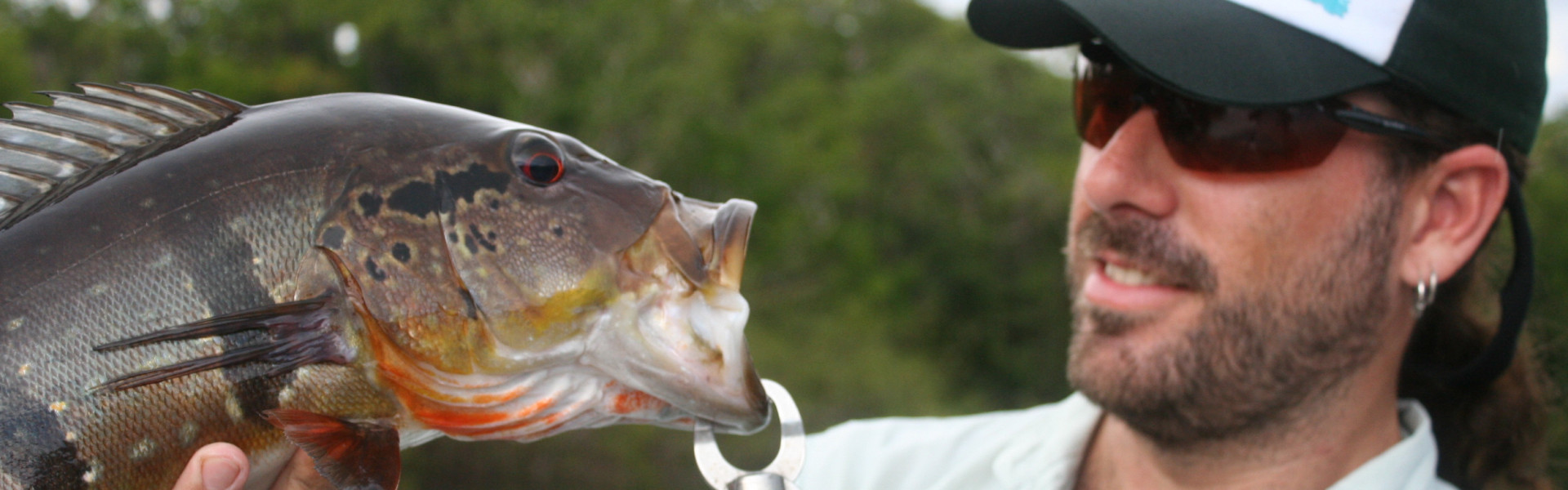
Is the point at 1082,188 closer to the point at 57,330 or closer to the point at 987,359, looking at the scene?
the point at 57,330

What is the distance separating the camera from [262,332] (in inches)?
48.5

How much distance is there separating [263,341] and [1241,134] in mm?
1840

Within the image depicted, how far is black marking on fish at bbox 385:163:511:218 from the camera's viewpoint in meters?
1.31

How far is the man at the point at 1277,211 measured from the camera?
213 centimetres

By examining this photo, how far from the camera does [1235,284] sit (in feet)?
7.26

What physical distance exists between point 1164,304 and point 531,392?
149cm

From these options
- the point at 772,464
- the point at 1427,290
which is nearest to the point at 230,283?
the point at 772,464

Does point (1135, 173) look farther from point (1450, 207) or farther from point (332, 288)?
point (332, 288)

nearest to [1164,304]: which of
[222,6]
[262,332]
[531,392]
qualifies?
[531,392]

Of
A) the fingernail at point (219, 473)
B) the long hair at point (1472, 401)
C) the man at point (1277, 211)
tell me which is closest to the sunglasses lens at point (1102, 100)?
the man at point (1277, 211)

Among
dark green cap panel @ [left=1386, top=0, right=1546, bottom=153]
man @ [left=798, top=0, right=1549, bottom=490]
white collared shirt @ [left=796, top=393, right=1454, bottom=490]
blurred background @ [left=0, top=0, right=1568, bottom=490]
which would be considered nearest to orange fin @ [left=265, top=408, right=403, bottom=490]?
white collared shirt @ [left=796, top=393, right=1454, bottom=490]

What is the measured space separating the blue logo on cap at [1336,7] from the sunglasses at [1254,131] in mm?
178

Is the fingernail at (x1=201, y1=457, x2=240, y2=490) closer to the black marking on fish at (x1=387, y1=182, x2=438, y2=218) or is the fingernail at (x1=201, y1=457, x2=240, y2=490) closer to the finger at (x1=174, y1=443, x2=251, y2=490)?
the finger at (x1=174, y1=443, x2=251, y2=490)

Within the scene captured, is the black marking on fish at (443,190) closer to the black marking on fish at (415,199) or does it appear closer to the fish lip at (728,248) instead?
the black marking on fish at (415,199)
